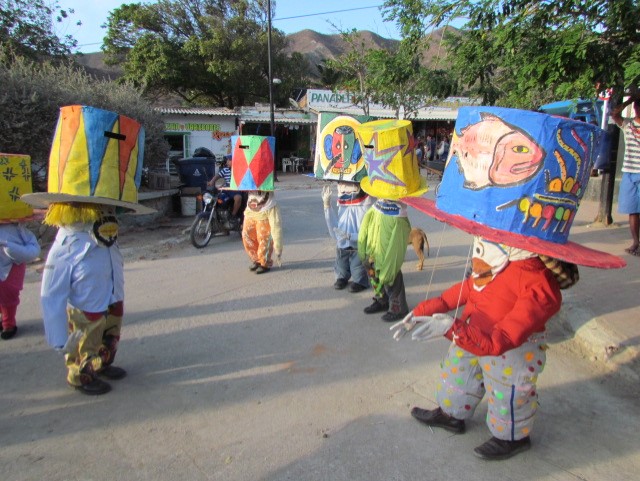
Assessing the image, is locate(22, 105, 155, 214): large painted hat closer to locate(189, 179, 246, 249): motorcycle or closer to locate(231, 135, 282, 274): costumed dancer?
locate(231, 135, 282, 274): costumed dancer

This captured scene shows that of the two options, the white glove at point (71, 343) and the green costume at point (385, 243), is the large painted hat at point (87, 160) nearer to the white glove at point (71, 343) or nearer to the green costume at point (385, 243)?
the white glove at point (71, 343)

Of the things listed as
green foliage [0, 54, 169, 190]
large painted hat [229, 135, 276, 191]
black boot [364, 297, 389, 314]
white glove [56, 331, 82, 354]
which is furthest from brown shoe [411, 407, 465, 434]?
green foliage [0, 54, 169, 190]

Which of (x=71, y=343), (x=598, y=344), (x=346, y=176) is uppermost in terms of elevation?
(x=346, y=176)

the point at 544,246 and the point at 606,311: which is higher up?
the point at 544,246

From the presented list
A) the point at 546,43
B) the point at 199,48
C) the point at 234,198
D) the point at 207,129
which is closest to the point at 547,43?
the point at 546,43

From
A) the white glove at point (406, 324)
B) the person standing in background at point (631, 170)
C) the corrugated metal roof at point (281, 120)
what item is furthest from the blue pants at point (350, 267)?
the corrugated metal roof at point (281, 120)

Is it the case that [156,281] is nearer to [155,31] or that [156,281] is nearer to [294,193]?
[294,193]

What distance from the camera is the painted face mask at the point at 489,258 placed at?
245 cm

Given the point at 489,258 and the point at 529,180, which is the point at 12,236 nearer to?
the point at 489,258

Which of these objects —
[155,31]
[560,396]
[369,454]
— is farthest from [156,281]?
[155,31]

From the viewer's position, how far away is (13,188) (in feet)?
13.4

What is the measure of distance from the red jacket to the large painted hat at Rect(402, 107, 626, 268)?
23 centimetres

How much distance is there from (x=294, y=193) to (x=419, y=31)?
11.2 m

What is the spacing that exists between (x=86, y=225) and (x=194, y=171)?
7.71m
